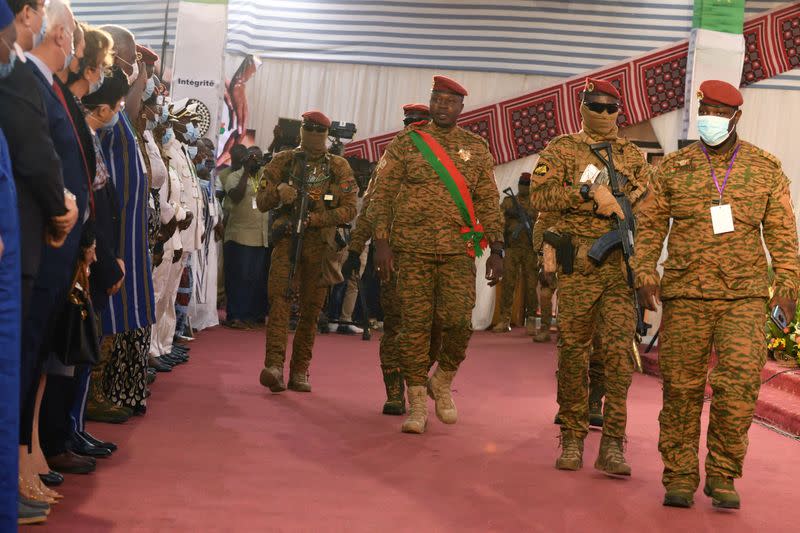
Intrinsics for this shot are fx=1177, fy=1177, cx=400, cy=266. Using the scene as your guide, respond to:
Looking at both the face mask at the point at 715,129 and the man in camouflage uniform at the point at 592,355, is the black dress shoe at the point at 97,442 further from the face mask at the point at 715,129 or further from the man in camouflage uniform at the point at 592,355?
the face mask at the point at 715,129

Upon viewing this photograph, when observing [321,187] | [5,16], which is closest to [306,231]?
[321,187]

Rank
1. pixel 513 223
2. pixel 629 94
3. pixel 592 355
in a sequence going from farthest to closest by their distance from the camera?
pixel 629 94 → pixel 513 223 → pixel 592 355

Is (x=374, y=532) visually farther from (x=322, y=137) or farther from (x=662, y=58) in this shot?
(x=662, y=58)

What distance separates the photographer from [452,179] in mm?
6895

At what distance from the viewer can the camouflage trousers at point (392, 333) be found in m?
7.58

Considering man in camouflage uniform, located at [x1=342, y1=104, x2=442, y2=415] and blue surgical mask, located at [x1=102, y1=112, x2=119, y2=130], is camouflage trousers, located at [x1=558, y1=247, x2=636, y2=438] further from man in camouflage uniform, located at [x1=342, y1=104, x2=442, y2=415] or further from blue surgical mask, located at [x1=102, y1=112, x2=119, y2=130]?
blue surgical mask, located at [x1=102, y1=112, x2=119, y2=130]

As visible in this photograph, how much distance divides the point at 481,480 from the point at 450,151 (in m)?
2.18

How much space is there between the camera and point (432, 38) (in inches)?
600

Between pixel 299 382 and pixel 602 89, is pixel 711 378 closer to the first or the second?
pixel 602 89

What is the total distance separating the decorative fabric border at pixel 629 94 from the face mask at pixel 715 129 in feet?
30.9

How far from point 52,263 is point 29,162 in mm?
596

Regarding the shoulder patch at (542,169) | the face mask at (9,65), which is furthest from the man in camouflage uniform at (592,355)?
the face mask at (9,65)

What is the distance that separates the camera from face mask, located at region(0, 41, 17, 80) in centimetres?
330

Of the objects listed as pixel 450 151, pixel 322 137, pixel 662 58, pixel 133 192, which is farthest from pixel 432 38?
pixel 133 192
